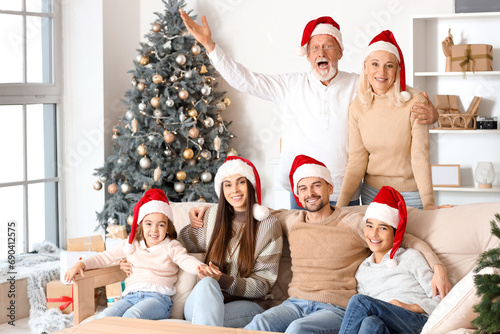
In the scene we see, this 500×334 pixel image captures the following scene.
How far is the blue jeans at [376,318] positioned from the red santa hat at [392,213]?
0.27m

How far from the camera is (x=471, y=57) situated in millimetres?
4543

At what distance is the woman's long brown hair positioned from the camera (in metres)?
2.99

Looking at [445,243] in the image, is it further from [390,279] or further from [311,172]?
[311,172]

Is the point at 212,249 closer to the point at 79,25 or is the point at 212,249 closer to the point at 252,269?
the point at 252,269

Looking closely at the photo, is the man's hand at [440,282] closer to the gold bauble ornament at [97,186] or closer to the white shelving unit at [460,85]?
the white shelving unit at [460,85]

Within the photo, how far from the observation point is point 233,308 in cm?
287

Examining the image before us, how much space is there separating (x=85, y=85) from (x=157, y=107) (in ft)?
2.29

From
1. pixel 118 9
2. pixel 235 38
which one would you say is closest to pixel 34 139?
pixel 118 9

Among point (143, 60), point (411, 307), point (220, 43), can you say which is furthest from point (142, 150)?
point (411, 307)

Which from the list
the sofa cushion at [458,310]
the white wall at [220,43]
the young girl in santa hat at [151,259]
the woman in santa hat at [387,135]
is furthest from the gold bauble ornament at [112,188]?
the sofa cushion at [458,310]

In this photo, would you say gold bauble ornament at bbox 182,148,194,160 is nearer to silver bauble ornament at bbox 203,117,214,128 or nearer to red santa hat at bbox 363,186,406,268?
silver bauble ornament at bbox 203,117,214,128

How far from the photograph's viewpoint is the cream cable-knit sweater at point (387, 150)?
3.00m

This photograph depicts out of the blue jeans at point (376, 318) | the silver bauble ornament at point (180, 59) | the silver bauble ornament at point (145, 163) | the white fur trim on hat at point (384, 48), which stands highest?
the silver bauble ornament at point (180, 59)

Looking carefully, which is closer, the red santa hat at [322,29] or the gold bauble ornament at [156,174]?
the red santa hat at [322,29]
